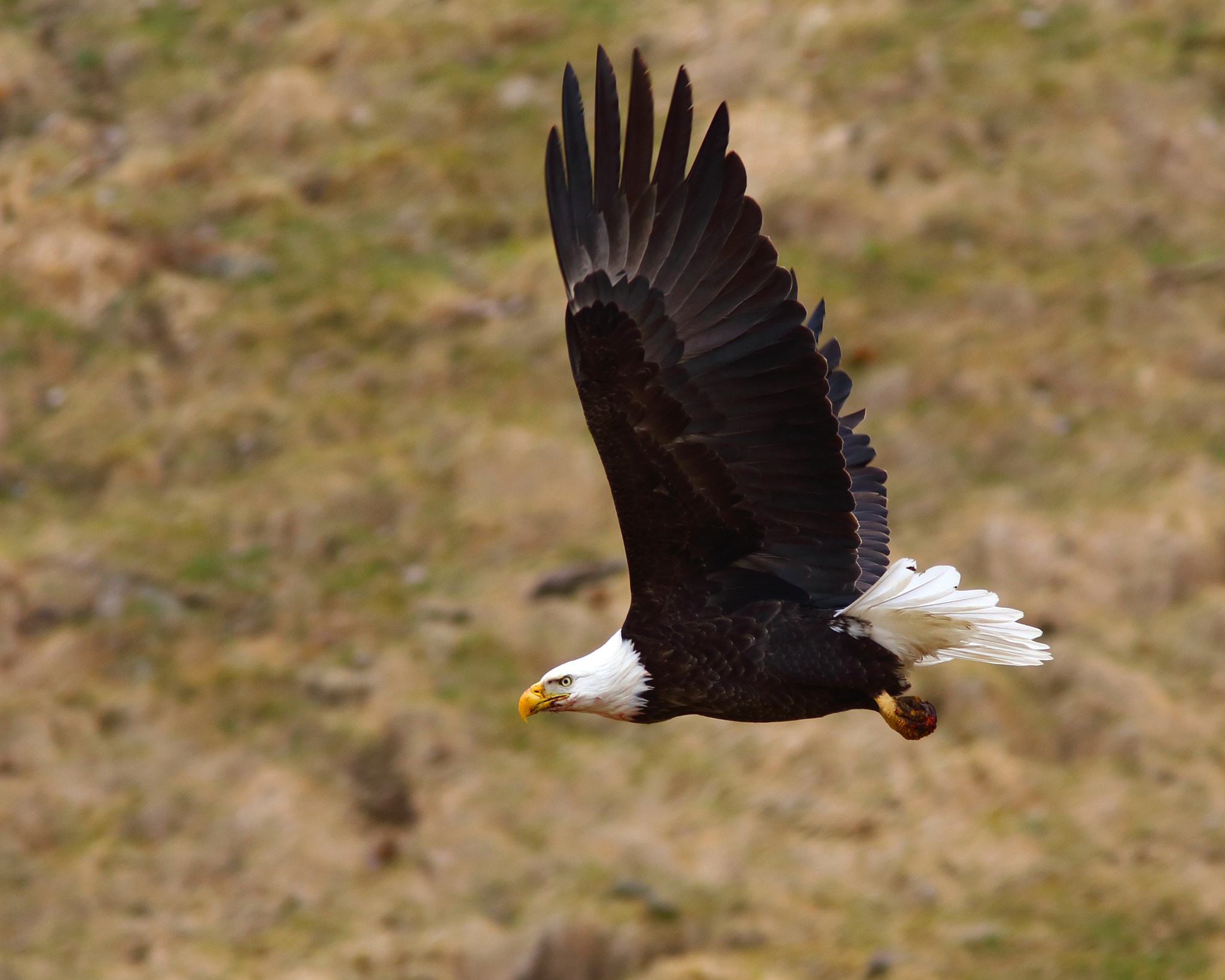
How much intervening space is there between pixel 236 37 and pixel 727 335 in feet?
37.0

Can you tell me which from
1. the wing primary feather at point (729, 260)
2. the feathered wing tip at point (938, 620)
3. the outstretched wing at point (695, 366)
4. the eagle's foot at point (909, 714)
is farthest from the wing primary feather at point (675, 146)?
the eagle's foot at point (909, 714)

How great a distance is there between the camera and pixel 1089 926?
8.98m

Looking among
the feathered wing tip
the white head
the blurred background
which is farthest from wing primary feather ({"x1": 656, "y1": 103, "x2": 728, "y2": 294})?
the blurred background

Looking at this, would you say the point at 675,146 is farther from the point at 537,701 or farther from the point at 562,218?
the point at 537,701

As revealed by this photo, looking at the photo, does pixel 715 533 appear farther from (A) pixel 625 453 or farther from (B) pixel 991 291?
(B) pixel 991 291

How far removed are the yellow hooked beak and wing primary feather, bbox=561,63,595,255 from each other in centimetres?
167

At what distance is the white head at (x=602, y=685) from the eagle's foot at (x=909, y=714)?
0.80 meters

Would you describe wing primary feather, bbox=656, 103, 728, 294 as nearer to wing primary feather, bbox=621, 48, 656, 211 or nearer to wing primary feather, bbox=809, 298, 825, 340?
wing primary feather, bbox=621, 48, 656, 211

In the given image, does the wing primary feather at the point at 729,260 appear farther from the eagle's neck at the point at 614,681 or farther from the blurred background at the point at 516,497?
the blurred background at the point at 516,497

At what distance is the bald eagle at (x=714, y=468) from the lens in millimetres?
5305

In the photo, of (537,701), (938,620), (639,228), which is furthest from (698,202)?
(537,701)

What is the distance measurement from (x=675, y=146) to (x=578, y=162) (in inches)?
11.9

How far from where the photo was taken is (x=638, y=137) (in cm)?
516

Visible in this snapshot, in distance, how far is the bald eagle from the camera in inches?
209
